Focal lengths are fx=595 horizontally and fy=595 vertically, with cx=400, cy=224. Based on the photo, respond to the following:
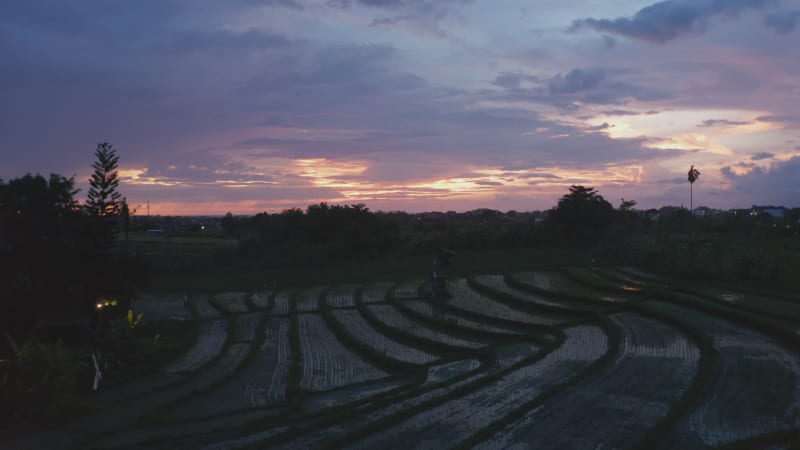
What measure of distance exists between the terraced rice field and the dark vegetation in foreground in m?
1.43

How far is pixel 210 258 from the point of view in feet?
124

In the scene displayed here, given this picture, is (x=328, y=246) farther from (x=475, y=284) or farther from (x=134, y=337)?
(x=134, y=337)

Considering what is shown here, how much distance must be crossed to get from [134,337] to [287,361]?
4.69m

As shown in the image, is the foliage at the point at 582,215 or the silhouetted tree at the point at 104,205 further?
the foliage at the point at 582,215

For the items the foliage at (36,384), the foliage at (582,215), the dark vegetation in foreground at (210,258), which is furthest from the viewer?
the foliage at (582,215)

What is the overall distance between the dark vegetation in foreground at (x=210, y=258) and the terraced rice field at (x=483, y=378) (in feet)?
4.70

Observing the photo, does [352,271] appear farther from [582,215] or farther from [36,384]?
[36,384]

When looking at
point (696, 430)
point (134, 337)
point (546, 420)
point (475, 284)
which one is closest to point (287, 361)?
point (134, 337)

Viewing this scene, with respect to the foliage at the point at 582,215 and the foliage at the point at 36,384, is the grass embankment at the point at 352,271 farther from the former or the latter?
the foliage at the point at 36,384

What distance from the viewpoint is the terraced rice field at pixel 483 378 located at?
941 cm

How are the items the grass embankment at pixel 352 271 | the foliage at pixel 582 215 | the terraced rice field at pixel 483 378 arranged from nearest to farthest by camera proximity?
the terraced rice field at pixel 483 378, the grass embankment at pixel 352 271, the foliage at pixel 582 215

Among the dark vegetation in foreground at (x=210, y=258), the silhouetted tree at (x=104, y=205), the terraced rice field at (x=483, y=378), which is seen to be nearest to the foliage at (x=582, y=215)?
the dark vegetation in foreground at (x=210, y=258)

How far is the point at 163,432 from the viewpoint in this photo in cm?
1040

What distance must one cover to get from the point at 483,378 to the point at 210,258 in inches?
1144
